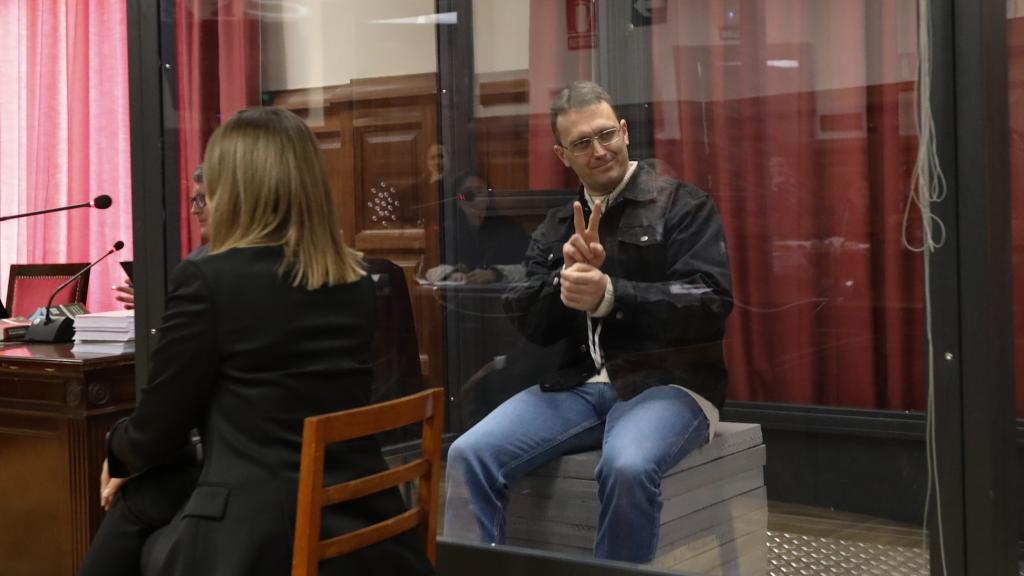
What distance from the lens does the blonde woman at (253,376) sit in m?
1.77

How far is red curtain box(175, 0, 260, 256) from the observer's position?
9.41 ft

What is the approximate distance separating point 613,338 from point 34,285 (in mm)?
2772

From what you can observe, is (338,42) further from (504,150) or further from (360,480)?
(360,480)

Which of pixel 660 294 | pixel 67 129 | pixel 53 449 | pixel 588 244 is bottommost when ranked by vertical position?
pixel 53 449

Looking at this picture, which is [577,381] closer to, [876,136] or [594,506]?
[594,506]

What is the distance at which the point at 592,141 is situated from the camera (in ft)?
7.84

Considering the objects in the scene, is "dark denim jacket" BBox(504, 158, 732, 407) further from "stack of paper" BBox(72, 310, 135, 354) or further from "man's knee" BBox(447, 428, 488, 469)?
"stack of paper" BBox(72, 310, 135, 354)

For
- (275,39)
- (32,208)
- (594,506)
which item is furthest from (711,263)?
(32,208)

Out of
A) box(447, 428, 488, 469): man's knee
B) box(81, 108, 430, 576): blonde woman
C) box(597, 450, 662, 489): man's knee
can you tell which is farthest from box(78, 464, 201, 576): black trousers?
box(597, 450, 662, 489): man's knee

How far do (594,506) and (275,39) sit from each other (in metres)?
1.34

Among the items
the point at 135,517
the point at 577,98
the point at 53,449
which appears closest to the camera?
the point at 135,517

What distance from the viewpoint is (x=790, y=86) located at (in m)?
2.18

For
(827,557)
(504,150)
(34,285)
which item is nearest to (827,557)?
(827,557)

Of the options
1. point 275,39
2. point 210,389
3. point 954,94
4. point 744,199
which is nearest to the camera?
point 210,389
